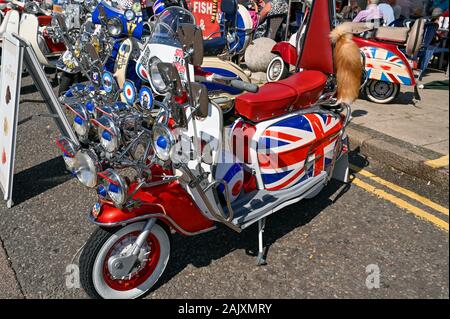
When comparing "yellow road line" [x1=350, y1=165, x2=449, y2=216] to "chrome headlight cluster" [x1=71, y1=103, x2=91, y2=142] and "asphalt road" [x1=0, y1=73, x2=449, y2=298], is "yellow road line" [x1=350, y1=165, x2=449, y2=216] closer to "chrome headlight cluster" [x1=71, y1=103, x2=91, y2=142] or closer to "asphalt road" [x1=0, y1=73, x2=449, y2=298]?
"asphalt road" [x1=0, y1=73, x2=449, y2=298]

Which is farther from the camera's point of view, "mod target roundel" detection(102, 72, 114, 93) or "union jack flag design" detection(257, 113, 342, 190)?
"union jack flag design" detection(257, 113, 342, 190)

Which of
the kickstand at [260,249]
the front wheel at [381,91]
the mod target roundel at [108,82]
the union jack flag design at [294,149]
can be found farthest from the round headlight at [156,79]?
the front wheel at [381,91]

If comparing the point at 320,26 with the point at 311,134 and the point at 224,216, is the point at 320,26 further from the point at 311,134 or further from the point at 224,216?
the point at 224,216

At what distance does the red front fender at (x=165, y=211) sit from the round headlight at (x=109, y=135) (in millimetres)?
307

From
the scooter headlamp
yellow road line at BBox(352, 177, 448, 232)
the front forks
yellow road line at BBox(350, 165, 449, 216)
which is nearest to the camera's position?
the front forks

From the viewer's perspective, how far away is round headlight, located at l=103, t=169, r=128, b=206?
6.48 ft

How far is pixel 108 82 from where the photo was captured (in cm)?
247

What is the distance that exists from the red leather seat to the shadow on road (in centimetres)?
202

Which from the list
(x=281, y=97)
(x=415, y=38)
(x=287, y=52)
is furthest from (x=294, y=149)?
(x=415, y=38)

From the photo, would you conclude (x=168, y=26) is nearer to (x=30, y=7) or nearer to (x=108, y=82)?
(x=108, y=82)

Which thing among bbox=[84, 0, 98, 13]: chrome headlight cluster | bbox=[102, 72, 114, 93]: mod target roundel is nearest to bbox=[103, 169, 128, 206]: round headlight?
bbox=[102, 72, 114, 93]: mod target roundel

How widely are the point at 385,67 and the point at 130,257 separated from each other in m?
4.61
